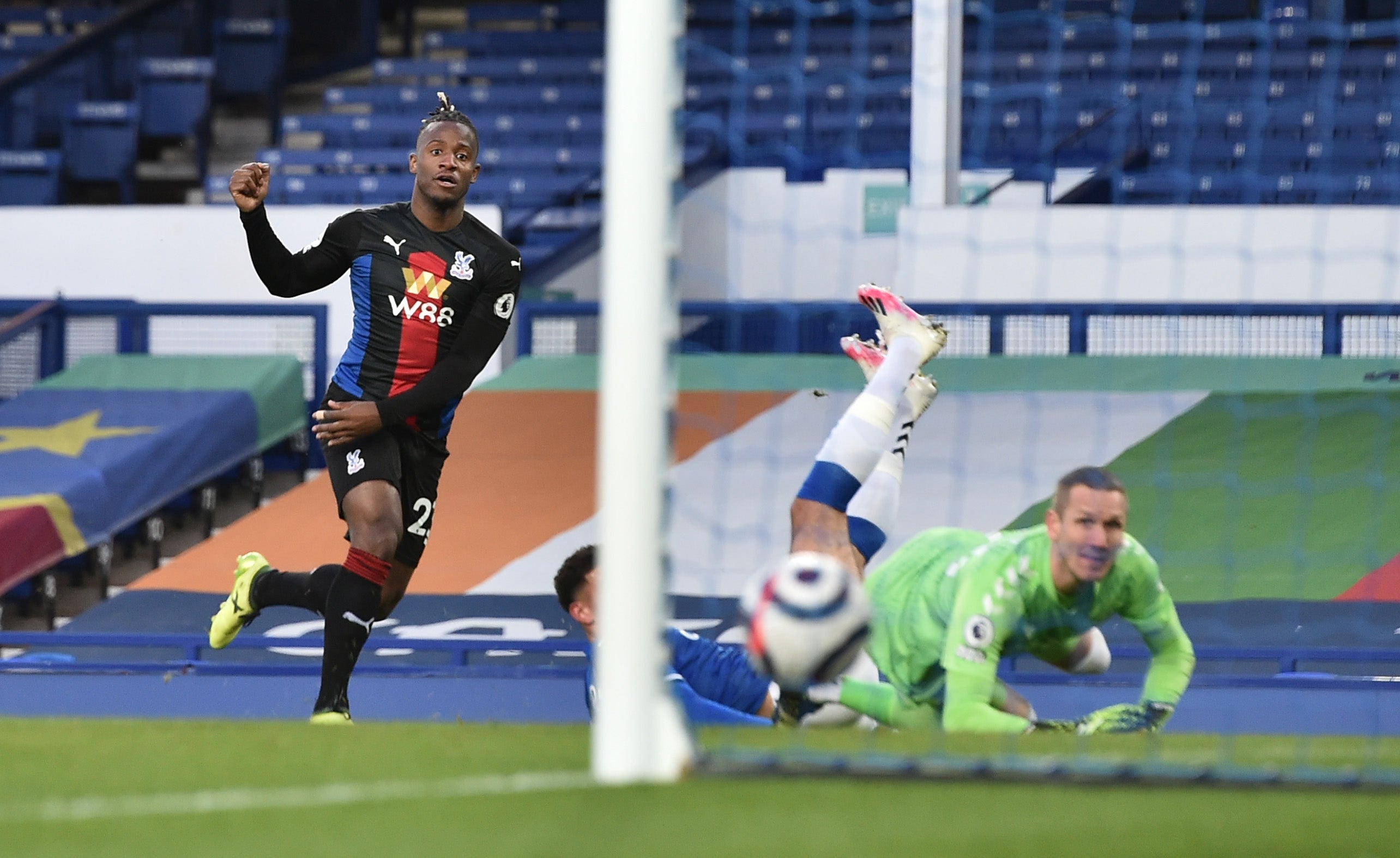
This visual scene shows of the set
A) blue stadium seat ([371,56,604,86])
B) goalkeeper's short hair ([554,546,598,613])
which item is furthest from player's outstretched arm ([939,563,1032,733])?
blue stadium seat ([371,56,604,86])

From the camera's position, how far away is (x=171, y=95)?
12.5 metres

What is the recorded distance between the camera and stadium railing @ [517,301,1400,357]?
7.10 meters

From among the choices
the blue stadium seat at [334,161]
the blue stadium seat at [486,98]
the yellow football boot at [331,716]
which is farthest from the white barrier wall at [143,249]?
the yellow football boot at [331,716]

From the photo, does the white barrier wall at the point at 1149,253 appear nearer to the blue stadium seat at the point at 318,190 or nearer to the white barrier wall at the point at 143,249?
the white barrier wall at the point at 143,249

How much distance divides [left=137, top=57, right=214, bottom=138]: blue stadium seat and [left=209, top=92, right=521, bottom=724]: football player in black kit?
8.56 metres

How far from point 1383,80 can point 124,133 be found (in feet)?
28.7

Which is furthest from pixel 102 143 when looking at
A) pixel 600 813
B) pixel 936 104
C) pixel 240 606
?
pixel 600 813

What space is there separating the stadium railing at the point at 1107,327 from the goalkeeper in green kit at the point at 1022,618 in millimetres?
2419

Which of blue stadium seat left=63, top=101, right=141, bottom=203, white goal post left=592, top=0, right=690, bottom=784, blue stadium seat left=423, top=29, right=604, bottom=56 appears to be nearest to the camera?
white goal post left=592, top=0, right=690, bottom=784

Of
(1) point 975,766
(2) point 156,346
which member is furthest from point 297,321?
(1) point 975,766

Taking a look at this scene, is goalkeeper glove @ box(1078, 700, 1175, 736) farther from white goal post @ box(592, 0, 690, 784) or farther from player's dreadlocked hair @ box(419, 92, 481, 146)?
player's dreadlocked hair @ box(419, 92, 481, 146)

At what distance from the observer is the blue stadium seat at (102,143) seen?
11.9 metres

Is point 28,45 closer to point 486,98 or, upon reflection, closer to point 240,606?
point 486,98

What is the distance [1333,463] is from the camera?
21.4 feet
